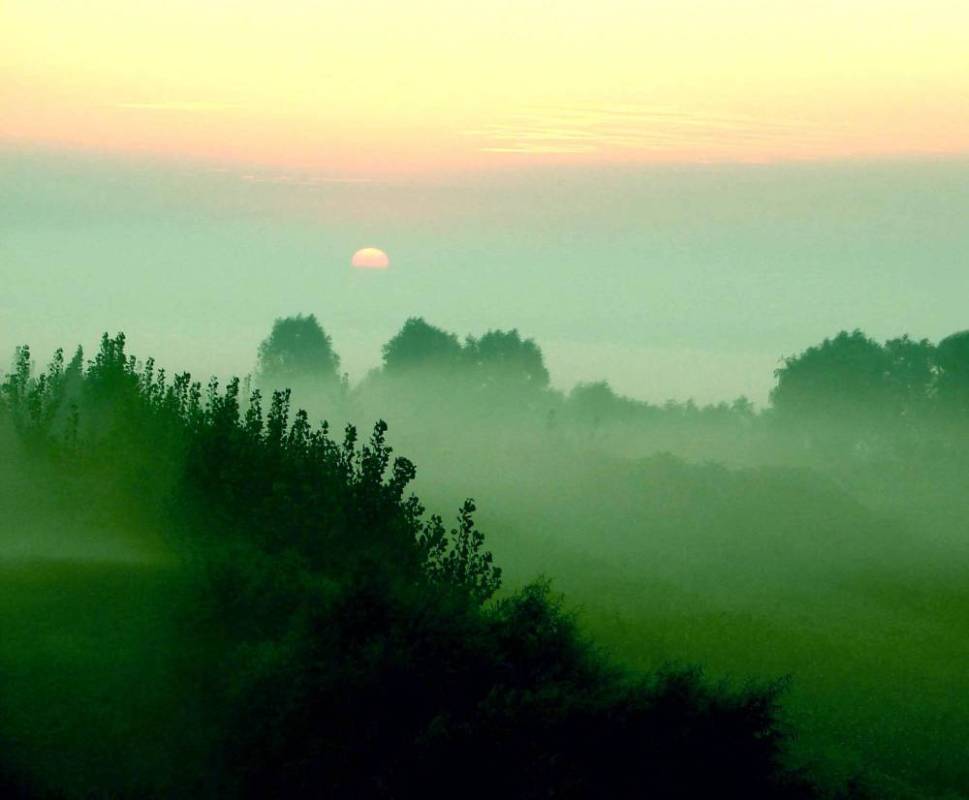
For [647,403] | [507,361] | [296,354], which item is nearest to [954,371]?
[647,403]

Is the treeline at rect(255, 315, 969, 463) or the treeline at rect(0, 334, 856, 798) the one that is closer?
A: the treeline at rect(0, 334, 856, 798)

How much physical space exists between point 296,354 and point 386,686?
10369cm

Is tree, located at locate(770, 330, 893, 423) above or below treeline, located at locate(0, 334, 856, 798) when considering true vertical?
above

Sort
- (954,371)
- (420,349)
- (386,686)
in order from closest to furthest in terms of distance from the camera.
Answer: (386,686) → (954,371) → (420,349)

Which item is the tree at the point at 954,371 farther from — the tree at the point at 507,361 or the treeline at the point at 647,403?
the tree at the point at 507,361

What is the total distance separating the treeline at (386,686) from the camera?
507 inches

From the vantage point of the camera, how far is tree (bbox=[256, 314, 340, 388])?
377 feet

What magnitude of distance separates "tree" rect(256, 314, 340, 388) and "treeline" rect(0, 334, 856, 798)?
313 ft

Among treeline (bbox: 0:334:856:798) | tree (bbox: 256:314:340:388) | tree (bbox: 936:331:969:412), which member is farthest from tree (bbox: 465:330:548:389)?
treeline (bbox: 0:334:856:798)

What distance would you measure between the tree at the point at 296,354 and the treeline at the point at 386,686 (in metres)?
95.3

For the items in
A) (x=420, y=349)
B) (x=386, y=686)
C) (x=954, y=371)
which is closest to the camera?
(x=386, y=686)

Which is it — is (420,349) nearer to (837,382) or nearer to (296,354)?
(296,354)

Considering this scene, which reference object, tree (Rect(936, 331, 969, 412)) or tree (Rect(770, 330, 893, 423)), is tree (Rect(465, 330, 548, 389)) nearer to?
tree (Rect(770, 330, 893, 423))

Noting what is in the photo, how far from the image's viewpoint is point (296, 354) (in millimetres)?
115688
